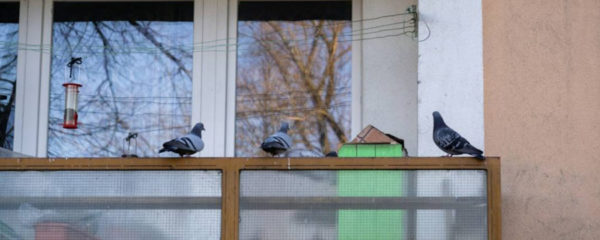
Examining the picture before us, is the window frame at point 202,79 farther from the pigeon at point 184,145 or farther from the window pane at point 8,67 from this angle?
the pigeon at point 184,145

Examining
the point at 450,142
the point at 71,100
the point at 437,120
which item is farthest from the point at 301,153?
the point at 450,142

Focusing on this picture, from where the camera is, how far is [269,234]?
6688mm

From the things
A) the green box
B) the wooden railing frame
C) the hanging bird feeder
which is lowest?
the green box

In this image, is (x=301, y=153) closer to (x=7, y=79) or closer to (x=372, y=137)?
(x=372, y=137)

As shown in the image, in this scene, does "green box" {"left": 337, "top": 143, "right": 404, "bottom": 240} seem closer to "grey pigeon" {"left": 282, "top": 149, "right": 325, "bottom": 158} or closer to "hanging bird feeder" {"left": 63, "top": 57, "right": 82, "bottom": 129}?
"grey pigeon" {"left": 282, "top": 149, "right": 325, "bottom": 158}

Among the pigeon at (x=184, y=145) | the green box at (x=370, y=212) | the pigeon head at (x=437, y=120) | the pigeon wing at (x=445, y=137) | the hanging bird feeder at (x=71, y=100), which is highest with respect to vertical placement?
the hanging bird feeder at (x=71, y=100)

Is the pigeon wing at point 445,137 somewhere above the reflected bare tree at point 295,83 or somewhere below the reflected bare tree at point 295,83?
below

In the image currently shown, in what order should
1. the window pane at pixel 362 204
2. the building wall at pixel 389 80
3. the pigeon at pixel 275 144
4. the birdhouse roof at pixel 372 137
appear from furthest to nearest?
the building wall at pixel 389 80 < the birdhouse roof at pixel 372 137 < the pigeon at pixel 275 144 < the window pane at pixel 362 204

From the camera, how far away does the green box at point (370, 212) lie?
6.66 metres

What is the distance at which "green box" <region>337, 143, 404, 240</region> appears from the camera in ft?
21.9

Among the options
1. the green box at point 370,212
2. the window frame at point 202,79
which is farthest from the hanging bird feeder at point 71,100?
the green box at point 370,212

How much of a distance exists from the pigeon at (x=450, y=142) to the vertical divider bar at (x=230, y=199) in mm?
1288

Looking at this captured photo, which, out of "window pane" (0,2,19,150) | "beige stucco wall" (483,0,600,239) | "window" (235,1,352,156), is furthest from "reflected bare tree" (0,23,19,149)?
"beige stucco wall" (483,0,600,239)

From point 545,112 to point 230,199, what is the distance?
2.29m
